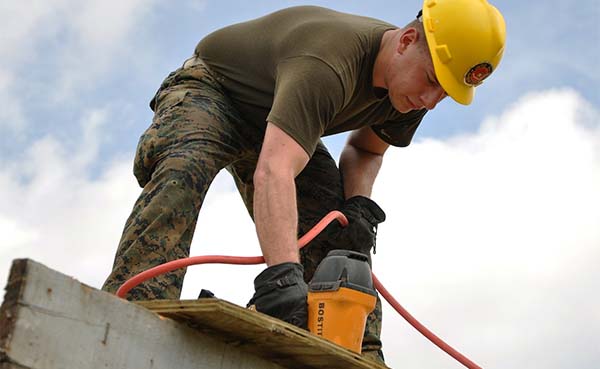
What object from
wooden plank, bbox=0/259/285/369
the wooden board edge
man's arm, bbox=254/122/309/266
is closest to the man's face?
man's arm, bbox=254/122/309/266

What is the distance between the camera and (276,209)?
347cm

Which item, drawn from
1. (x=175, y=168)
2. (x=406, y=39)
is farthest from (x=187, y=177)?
(x=406, y=39)

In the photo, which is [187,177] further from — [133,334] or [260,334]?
[133,334]

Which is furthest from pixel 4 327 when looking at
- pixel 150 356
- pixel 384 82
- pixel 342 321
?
pixel 384 82

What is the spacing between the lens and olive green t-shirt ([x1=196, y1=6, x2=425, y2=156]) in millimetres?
3732

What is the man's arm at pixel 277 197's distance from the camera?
342 centimetres

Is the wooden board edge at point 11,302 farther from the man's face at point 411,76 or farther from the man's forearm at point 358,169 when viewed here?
the man's forearm at point 358,169

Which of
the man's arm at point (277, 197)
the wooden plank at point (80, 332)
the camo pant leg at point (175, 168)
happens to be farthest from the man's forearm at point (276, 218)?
the wooden plank at point (80, 332)

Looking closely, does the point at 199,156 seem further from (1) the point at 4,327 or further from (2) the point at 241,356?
(1) the point at 4,327

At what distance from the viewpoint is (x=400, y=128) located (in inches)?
188

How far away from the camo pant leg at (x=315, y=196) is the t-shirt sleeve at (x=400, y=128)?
30 centimetres

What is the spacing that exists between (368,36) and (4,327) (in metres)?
2.45

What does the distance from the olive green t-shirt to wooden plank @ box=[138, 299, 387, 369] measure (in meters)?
1.06

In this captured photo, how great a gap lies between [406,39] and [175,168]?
1.18 meters
